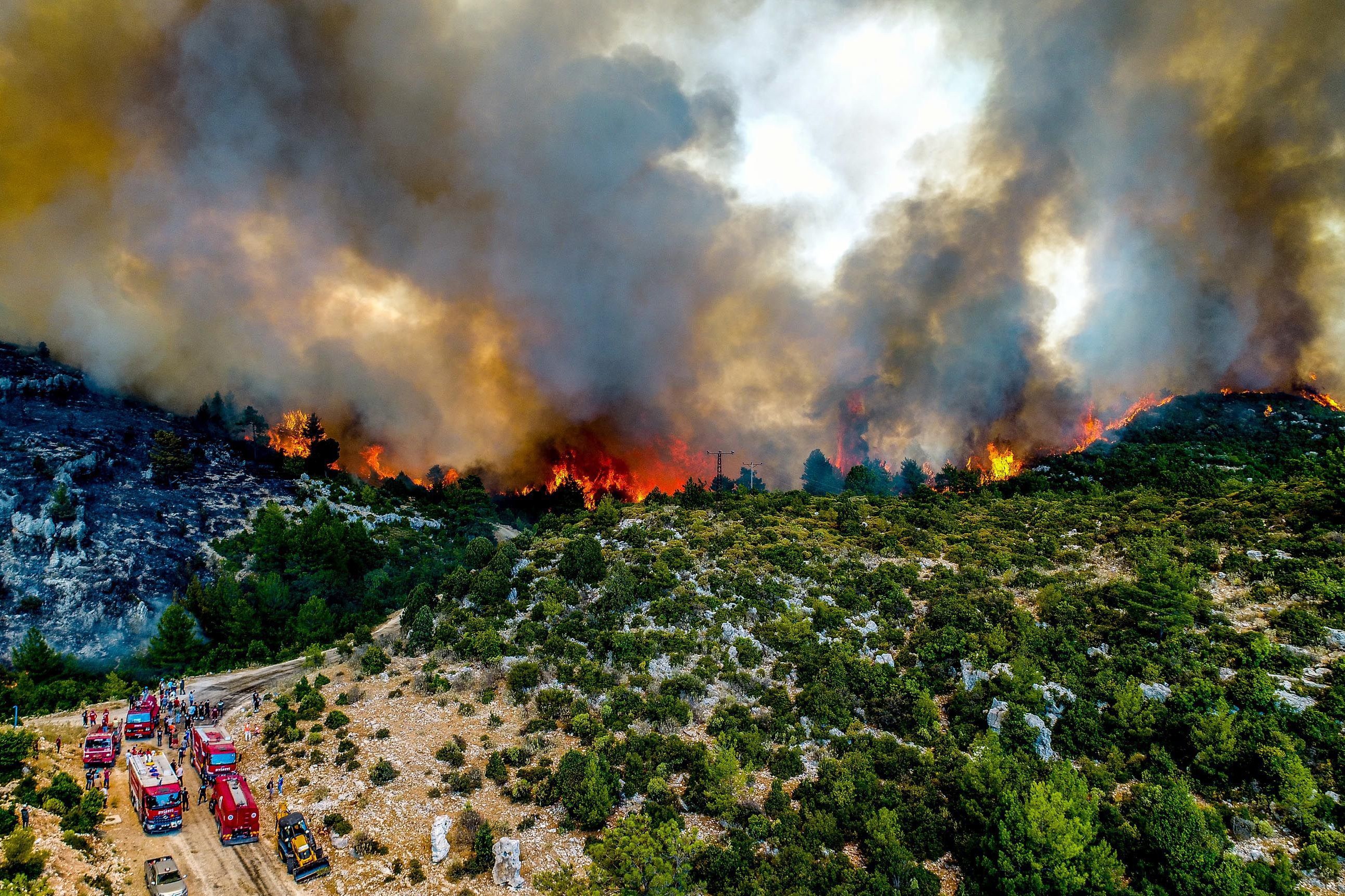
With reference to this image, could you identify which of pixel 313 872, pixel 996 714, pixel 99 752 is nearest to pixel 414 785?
pixel 313 872

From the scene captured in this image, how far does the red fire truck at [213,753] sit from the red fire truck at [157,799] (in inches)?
106

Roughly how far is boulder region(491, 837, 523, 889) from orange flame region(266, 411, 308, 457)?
145 m

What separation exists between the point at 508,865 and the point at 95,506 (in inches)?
4648

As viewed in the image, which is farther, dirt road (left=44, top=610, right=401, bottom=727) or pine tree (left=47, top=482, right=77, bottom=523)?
pine tree (left=47, top=482, right=77, bottom=523)

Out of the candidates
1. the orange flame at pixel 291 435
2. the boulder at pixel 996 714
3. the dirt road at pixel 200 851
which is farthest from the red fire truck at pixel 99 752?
the orange flame at pixel 291 435

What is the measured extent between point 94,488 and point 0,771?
306 feet

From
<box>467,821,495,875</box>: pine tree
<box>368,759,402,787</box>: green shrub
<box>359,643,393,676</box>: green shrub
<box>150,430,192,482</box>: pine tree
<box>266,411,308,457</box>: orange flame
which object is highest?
<box>266,411,308,457</box>: orange flame

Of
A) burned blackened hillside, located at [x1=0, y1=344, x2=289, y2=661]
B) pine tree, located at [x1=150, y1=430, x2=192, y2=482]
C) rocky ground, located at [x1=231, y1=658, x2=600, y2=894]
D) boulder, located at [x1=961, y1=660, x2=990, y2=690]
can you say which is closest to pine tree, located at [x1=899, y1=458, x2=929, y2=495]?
boulder, located at [x1=961, y1=660, x2=990, y2=690]

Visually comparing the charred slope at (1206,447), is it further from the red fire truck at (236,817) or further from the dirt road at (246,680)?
the dirt road at (246,680)

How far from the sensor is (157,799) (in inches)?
1635

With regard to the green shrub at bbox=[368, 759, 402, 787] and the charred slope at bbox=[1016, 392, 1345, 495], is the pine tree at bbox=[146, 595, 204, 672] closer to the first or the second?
the green shrub at bbox=[368, 759, 402, 787]

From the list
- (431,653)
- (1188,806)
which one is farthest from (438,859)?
(1188,806)

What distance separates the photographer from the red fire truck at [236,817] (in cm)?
4144

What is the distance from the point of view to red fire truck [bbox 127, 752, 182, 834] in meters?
41.6
